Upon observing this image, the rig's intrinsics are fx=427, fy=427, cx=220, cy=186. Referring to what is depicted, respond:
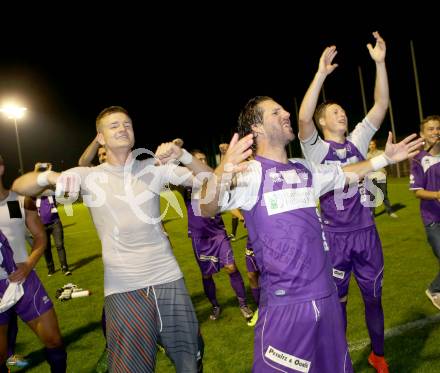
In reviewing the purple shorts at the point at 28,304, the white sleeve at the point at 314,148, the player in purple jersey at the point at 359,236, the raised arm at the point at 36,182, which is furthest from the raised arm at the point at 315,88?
the purple shorts at the point at 28,304

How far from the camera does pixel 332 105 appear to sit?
4.58m

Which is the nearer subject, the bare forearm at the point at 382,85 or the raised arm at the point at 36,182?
the raised arm at the point at 36,182

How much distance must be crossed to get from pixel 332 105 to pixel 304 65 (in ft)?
119

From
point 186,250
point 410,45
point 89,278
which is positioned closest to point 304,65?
point 410,45

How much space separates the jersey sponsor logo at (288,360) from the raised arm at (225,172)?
3.17 feet

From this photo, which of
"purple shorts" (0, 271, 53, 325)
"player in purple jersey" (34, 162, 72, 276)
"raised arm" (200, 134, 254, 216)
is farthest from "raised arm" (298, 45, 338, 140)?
"player in purple jersey" (34, 162, 72, 276)

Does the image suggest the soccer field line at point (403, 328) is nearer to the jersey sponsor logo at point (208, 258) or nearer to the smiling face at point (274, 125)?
the jersey sponsor logo at point (208, 258)

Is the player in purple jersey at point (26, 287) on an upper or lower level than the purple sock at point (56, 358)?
upper

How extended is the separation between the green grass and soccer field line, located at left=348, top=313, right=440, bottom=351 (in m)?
0.08

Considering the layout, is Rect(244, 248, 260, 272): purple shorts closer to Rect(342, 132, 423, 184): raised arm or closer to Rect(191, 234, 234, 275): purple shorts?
Rect(191, 234, 234, 275): purple shorts

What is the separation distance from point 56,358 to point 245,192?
2630 millimetres

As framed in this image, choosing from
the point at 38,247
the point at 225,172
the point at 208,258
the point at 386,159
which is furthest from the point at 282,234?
the point at 208,258

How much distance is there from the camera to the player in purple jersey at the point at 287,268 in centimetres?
267

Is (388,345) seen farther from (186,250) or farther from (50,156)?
(50,156)
